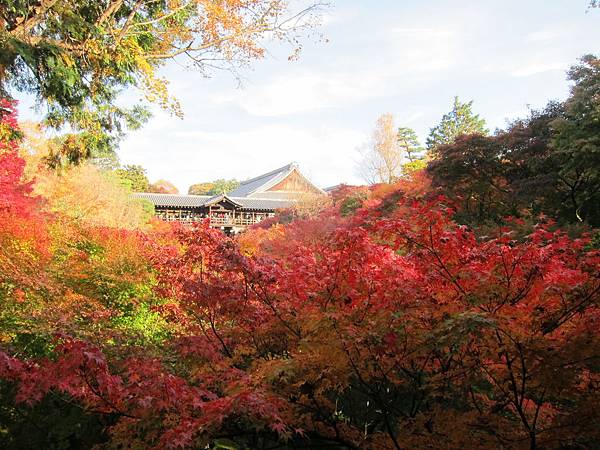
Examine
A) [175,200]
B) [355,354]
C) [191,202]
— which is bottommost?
[355,354]

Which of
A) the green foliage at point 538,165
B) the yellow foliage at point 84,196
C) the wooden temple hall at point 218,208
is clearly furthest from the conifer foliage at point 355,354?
the wooden temple hall at point 218,208

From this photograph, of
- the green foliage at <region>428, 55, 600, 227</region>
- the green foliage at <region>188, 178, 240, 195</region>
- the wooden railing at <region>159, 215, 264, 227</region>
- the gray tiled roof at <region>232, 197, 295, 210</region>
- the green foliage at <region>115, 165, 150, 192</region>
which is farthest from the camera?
the green foliage at <region>188, 178, 240, 195</region>

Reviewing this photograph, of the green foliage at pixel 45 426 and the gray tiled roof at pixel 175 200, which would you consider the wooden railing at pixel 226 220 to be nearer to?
the gray tiled roof at pixel 175 200

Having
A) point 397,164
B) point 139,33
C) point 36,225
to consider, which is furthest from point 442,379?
point 397,164

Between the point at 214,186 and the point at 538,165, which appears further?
the point at 214,186

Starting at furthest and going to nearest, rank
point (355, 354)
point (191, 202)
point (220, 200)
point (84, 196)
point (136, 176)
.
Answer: point (136, 176), point (220, 200), point (191, 202), point (84, 196), point (355, 354)

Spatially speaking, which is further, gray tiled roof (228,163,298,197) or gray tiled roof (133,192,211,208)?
gray tiled roof (228,163,298,197)

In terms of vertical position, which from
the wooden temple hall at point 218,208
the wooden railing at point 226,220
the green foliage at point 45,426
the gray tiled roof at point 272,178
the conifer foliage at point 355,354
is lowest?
the green foliage at point 45,426

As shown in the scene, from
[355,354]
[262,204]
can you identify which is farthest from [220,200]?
[355,354]

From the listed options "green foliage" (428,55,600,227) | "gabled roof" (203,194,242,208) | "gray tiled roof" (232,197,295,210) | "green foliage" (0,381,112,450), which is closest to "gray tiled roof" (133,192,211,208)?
"gabled roof" (203,194,242,208)

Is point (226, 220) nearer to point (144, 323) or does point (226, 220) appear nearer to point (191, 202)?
point (191, 202)

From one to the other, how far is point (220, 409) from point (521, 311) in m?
1.84

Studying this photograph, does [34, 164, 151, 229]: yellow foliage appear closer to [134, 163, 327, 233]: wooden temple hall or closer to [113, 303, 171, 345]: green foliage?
[113, 303, 171, 345]: green foliage

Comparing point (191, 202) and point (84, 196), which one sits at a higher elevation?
point (191, 202)
